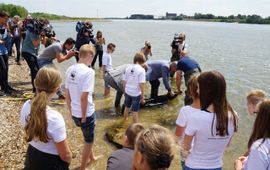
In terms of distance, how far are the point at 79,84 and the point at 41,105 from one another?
1.56 metres

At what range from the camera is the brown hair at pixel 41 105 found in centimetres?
311

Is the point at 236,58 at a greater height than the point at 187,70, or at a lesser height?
lesser

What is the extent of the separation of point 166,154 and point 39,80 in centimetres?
158

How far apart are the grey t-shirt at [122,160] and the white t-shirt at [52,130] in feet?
2.24

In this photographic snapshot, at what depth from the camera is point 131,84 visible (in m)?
7.03

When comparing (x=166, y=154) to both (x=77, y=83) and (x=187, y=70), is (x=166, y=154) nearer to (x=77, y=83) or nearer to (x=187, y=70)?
(x=77, y=83)

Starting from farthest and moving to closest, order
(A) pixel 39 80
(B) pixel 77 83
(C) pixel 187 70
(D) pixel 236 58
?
1. (D) pixel 236 58
2. (C) pixel 187 70
3. (B) pixel 77 83
4. (A) pixel 39 80

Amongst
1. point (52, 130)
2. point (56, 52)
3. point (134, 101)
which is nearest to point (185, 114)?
point (52, 130)

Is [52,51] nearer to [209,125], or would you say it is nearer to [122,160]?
[209,125]

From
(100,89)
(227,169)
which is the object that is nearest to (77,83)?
(227,169)

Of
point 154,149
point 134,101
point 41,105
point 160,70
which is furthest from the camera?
point 160,70

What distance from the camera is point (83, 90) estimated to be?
15.2ft

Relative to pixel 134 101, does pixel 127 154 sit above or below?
above

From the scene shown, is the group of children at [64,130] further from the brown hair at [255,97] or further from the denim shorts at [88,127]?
the brown hair at [255,97]
